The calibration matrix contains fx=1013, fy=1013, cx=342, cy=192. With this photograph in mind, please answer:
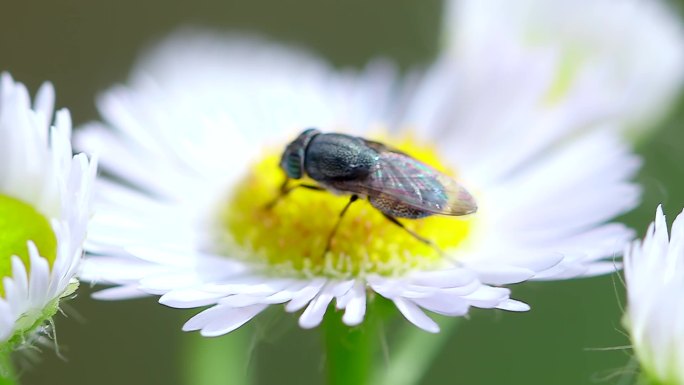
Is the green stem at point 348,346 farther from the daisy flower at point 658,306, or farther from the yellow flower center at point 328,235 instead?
the daisy flower at point 658,306

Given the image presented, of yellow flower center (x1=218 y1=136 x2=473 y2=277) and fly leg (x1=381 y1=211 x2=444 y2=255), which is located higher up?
fly leg (x1=381 y1=211 x2=444 y2=255)

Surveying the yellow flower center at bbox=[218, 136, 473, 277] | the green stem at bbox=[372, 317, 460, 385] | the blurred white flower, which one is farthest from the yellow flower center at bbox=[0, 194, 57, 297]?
the blurred white flower

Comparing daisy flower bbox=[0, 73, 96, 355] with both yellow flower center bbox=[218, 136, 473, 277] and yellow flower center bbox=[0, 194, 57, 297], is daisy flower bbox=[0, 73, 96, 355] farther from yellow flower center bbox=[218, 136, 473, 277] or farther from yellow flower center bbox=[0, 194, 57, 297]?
yellow flower center bbox=[218, 136, 473, 277]

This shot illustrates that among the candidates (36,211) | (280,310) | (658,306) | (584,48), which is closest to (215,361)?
(280,310)

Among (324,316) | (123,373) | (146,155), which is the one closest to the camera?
(324,316)

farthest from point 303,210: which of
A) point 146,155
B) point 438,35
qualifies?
point 438,35

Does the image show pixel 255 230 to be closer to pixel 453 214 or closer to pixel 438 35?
pixel 453 214

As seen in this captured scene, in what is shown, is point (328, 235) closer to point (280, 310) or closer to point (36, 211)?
point (280, 310)

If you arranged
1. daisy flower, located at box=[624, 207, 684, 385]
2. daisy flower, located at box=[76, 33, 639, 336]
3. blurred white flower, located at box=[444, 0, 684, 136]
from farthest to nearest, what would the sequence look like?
blurred white flower, located at box=[444, 0, 684, 136] < daisy flower, located at box=[76, 33, 639, 336] < daisy flower, located at box=[624, 207, 684, 385]
